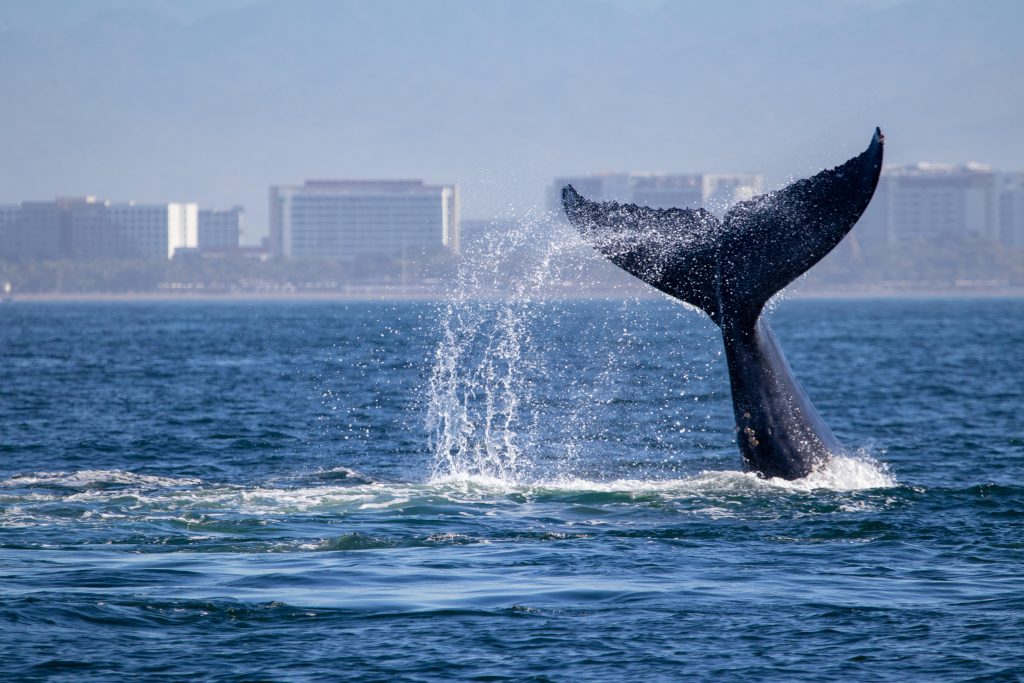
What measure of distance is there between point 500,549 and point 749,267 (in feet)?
9.93

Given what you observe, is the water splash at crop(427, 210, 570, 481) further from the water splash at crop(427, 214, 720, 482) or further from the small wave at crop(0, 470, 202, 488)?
the small wave at crop(0, 470, 202, 488)

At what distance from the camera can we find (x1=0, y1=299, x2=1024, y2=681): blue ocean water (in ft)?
28.6

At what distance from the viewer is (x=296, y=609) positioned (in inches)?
378

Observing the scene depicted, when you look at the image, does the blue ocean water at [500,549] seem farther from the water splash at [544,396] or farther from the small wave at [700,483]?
the water splash at [544,396]

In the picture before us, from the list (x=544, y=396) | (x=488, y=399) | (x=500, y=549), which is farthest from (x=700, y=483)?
(x=544, y=396)

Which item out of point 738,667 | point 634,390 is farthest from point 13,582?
point 634,390

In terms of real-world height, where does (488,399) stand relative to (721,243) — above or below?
A: below

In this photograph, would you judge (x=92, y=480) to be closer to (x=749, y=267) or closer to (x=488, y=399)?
(x=749, y=267)

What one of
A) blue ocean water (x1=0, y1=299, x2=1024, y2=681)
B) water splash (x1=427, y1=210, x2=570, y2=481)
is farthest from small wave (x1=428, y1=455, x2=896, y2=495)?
water splash (x1=427, y1=210, x2=570, y2=481)

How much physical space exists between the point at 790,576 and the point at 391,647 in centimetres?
297

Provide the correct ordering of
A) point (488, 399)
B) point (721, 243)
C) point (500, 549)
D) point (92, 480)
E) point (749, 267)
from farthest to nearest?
1. point (488, 399)
2. point (92, 480)
3. point (721, 243)
4. point (749, 267)
5. point (500, 549)

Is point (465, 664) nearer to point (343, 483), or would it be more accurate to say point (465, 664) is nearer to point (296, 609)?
point (296, 609)

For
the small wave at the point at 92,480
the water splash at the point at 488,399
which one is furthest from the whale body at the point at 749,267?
the small wave at the point at 92,480

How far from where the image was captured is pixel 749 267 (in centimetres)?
1240
